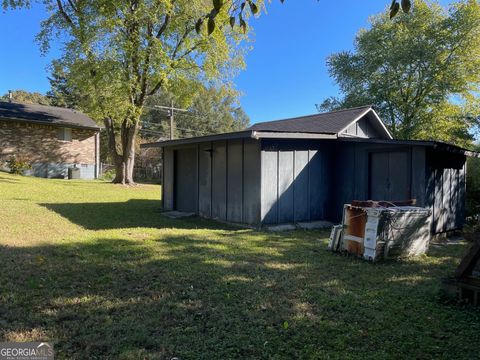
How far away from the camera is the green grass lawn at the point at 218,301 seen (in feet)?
9.47

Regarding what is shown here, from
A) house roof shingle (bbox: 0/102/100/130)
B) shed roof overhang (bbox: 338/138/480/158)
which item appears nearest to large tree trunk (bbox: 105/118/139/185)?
house roof shingle (bbox: 0/102/100/130)

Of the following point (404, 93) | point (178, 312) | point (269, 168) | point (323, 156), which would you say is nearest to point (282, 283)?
point (178, 312)

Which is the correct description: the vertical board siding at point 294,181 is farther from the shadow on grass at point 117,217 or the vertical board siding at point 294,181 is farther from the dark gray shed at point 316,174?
the shadow on grass at point 117,217

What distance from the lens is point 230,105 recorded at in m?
48.8

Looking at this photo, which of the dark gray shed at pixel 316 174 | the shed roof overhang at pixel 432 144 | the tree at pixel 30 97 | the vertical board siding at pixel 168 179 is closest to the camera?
the shed roof overhang at pixel 432 144

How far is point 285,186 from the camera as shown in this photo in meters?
Result: 8.98

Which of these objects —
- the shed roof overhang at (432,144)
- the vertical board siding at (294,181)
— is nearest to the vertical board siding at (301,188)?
the vertical board siding at (294,181)

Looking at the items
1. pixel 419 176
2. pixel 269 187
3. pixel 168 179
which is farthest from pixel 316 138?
pixel 168 179

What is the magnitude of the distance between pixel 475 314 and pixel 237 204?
6.13 m

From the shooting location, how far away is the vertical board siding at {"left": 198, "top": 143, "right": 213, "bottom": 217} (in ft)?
33.7

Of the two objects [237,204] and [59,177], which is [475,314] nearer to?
[237,204]

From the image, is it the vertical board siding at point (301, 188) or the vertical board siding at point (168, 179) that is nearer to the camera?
the vertical board siding at point (301, 188)

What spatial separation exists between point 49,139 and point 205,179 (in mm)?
17181

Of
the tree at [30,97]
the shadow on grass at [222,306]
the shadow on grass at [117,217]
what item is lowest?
the shadow on grass at [222,306]
